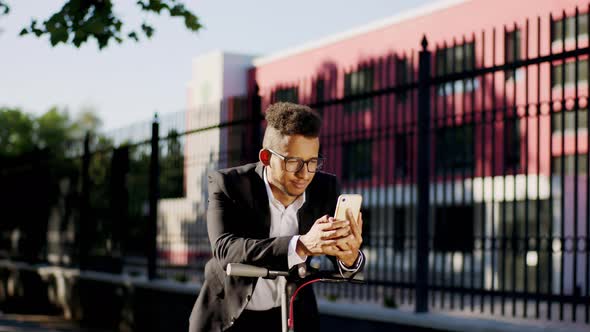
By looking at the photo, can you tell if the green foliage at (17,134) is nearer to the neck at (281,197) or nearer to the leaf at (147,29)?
the leaf at (147,29)

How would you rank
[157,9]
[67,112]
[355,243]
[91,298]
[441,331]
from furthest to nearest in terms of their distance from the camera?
[67,112] < [91,298] < [157,9] < [441,331] < [355,243]

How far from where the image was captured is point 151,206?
429 inches

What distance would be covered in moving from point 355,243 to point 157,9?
6775 mm

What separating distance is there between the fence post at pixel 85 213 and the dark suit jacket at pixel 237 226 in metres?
9.97

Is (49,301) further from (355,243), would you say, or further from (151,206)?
(355,243)

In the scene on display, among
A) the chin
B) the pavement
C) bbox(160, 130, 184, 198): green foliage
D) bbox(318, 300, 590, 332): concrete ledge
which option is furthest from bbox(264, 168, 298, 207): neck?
the pavement

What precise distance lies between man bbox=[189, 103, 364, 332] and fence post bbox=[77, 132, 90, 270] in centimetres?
998

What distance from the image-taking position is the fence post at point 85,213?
1287cm

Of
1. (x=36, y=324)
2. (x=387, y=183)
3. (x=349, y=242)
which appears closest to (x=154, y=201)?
(x=36, y=324)

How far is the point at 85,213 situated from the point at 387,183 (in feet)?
21.9

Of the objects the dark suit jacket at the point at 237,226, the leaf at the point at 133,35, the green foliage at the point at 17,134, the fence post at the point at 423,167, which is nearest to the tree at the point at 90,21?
the leaf at the point at 133,35

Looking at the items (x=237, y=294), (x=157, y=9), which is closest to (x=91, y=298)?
(x=157, y=9)

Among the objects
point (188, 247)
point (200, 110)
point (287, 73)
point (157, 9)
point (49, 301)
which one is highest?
point (287, 73)

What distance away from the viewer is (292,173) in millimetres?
2801
